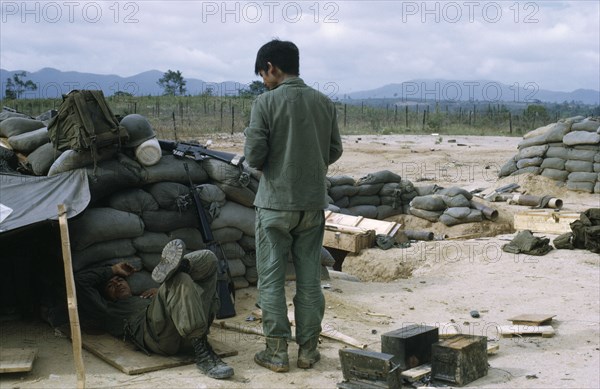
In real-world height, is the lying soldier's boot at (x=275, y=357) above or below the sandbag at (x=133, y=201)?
below

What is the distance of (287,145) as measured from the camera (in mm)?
4898

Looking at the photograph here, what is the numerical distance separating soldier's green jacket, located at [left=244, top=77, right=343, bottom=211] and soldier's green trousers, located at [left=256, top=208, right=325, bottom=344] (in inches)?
4.2

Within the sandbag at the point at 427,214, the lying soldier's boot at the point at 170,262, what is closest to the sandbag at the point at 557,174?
the sandbag at the point at 427,214

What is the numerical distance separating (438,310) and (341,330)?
4.83 ft

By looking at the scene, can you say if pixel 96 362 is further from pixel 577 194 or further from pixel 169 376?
pixel 577 194

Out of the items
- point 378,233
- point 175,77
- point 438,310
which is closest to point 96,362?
point 438,310

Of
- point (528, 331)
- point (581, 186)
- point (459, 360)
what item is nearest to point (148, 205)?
point (459, 360)

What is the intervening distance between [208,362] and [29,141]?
A: 280cm

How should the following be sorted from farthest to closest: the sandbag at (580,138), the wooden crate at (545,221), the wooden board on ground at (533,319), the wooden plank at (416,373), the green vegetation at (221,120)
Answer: the green vegetation at (221,120), the sandbag at (580,138), the wooden crate at (545,221), the wooden board on ground at (533,319), the wooden plank at (416,373)

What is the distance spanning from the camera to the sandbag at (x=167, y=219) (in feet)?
20.2

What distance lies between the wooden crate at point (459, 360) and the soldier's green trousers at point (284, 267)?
0.82m

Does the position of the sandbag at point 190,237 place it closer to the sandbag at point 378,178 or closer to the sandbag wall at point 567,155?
the sandbag at point 378,178

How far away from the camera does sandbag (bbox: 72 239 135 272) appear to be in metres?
5.64

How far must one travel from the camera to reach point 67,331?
538cm
